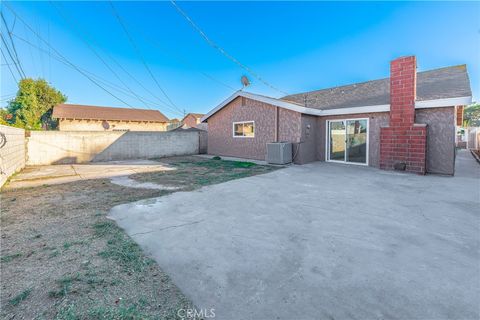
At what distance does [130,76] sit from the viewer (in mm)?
17141

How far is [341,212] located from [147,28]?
543 inches

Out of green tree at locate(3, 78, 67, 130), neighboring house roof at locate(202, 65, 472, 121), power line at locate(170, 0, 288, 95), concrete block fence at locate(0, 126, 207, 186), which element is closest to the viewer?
neighboring house roof at locate(202, 65, 472, 121)

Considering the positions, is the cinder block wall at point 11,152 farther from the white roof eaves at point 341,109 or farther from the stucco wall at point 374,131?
the stucco wall at point 374,131

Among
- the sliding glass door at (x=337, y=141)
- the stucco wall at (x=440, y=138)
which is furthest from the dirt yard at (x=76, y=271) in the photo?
the sliding glass door at (x=337, y=141)

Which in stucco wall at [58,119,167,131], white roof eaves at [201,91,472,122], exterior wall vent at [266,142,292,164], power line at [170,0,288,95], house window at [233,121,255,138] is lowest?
exterior wall vent at [266,142,292,164]

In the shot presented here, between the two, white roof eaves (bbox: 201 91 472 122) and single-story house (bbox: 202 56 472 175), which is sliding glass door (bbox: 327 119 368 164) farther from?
white roof eaves (bbox: 201 91 472 122)

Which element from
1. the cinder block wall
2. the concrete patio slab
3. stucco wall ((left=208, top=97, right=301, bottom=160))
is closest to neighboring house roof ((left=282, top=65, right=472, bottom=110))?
stucco wall ((left=208, top=97, right=301, bottom=160))

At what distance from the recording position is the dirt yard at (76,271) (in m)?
1.64

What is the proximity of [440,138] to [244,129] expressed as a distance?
793cm

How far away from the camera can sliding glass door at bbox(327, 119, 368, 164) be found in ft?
28.7

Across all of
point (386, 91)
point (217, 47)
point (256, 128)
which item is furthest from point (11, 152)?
point (386, 91)

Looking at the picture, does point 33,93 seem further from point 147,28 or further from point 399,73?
point 399,73

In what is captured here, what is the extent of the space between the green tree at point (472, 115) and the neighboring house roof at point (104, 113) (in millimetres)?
42667

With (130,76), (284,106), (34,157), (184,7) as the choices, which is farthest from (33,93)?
(284,106)
